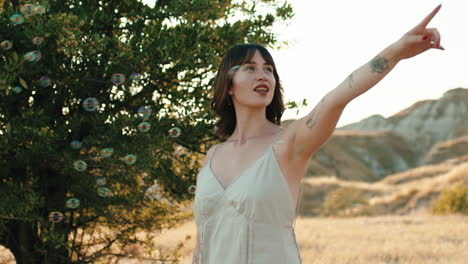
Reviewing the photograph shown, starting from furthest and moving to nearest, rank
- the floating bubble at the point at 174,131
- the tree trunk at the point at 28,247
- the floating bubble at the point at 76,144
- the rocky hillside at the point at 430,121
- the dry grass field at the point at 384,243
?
1. the rocky hillside at the point at 430,121
2. the dry grass field at the point at 384,243
3. the tree trunk at the point at 28,247
4. the floating bubble at the point at 174,131
5. the floating bubble at the point at 76,144

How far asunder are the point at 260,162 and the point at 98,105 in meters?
2.79

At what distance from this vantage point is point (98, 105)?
16.8ft

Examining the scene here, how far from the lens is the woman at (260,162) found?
7.78 ft

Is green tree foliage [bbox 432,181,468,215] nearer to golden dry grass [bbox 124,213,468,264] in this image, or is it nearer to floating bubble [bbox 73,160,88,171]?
golden dry grass [bbox 124,213,468,264]

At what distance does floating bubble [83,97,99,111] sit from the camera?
476cm

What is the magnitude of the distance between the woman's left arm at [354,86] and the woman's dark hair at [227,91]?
67 cm

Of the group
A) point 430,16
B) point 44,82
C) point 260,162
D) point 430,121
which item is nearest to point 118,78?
point 44,82

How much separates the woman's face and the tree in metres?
1.27

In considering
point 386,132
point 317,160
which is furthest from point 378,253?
point 386,132

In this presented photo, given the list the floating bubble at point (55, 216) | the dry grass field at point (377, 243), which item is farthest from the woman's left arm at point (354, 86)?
the dry grass field at point (377, 243)

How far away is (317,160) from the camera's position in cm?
8088

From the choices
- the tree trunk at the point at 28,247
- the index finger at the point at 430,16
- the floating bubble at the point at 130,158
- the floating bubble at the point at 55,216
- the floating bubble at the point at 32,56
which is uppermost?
the floating bubble at the point at 32,56

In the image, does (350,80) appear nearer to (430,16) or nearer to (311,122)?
(311,122)

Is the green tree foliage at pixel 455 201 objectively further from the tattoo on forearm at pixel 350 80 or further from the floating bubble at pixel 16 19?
the tattoo on forearm at pixel 350 80
